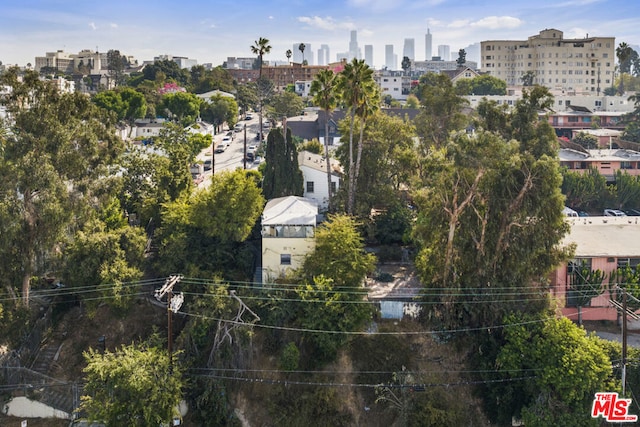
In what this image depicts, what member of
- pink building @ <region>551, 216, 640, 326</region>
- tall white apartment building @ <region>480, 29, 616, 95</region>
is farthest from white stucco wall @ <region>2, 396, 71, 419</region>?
tall white apartment building @ <region>480, 29, 616, 95</region>

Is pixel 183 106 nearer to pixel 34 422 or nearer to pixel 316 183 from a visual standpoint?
pixel 316 183

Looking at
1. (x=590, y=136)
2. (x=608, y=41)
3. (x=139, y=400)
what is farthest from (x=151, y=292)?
(x=608, y=41)

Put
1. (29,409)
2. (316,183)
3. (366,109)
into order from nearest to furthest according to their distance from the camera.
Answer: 1. (29,409)
2. (366,109)
3. (316,183)

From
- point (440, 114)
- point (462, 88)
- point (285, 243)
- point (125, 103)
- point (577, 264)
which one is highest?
point (125, 103)

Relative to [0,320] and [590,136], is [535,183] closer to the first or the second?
[0,320]

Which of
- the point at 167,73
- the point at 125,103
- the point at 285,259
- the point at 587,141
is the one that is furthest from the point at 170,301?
the point at 167,73

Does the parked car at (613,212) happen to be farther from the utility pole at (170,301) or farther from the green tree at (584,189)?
the utility pole at (170,301)
